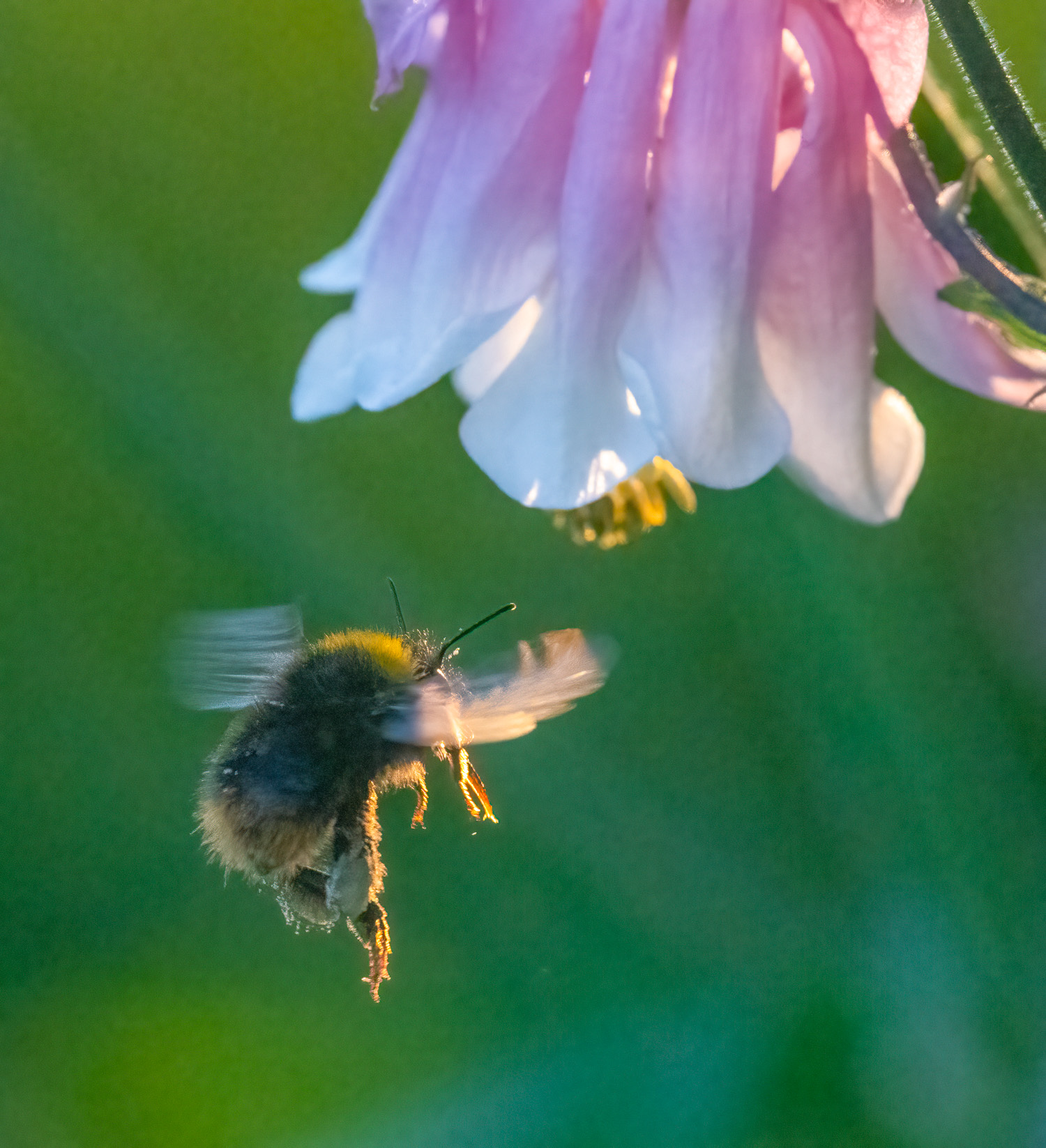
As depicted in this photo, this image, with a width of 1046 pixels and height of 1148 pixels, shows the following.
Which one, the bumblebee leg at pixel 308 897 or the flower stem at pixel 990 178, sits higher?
the flower stem at pixel 990 178

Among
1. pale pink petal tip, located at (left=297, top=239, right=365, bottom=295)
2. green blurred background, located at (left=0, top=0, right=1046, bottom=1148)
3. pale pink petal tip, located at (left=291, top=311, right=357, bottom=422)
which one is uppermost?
pale pink petal tip, located at (left=297, top=239, right=365, bottom=295)

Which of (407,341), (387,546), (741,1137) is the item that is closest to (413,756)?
(407,341)

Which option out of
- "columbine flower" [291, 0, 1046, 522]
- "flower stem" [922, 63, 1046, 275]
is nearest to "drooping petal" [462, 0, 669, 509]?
"columbine flower" [291, 0, 1046, 522]

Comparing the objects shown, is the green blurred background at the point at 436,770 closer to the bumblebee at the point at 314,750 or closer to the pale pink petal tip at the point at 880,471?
the bumblebee at the point at 314,750

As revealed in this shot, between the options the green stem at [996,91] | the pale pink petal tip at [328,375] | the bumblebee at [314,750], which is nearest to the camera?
the green stem at [996,91]

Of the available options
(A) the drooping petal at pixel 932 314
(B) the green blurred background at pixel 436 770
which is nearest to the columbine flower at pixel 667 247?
(A) the drooping petal at pixel 932 314

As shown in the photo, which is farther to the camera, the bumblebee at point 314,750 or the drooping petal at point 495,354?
the bumblebee at point 314,750

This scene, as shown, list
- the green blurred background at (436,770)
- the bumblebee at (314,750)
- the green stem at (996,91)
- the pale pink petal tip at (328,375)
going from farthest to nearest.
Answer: the green blurred background at (436,770)
the bumblebee at (314,750)
the pale pink petal tip at (328,375)
the green stem at (996,91)

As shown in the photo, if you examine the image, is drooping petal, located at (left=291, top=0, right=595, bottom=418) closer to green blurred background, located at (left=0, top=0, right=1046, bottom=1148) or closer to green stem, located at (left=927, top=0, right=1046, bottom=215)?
green stem, located at (left=927, top=0, right=1046, bottom=215)
